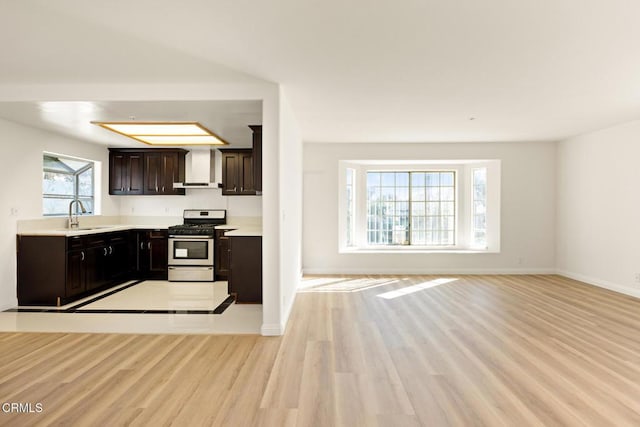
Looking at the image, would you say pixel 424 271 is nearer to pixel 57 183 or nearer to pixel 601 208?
pixel 601 208

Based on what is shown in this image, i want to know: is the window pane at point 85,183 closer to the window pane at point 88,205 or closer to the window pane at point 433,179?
the window pane at point 88,205

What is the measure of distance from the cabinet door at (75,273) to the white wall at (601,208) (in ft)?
24.9

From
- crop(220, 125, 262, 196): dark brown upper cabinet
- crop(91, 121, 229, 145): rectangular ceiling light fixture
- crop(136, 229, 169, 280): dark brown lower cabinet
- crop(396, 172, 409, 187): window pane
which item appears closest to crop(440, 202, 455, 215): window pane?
crop(396, 172, 409, 187): window pane

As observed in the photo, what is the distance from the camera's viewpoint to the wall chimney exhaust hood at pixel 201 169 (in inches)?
253

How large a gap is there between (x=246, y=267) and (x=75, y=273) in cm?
229

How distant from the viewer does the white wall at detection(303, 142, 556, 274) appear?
21.3ft

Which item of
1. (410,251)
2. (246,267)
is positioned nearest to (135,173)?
(246,267)

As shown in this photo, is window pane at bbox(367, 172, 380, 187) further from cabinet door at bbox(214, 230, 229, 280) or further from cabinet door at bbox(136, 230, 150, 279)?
cabinet door at bbox(136, 230, 150, 279)

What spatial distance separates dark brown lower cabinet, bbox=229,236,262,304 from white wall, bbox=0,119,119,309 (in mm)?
2732

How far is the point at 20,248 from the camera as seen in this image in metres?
4.44

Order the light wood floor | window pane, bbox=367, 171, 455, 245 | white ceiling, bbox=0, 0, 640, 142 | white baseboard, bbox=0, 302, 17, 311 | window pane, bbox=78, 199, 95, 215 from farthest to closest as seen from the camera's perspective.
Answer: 1. window pane, bbox=367, 171, 455, 245
2. window pane, bbox=78, 199, 95, 215
3. white baseboard, bbox=0, 302, 17, 311
4. white ceiling, bbox=0, 0, 640, 142
5. the light wood floor

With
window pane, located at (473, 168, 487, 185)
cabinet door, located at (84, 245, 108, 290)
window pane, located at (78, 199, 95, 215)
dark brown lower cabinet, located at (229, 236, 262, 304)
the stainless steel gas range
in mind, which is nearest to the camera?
dark brown lower cabinet, located at (229, 236, 262, 304)

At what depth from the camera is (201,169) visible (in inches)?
255

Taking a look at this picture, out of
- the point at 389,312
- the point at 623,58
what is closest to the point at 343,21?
the point at 623,58
